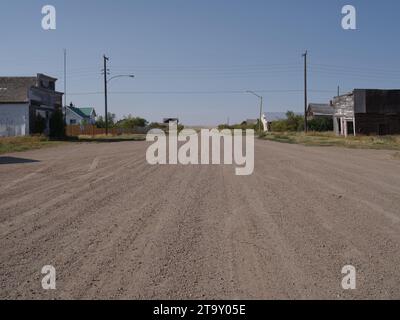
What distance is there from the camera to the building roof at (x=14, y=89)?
4909 cm

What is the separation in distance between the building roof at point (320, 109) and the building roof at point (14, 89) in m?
58.9

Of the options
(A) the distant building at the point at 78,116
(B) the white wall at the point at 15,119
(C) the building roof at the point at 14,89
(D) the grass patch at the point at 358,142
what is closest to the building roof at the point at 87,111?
(A) the distant building at the point at 78,116

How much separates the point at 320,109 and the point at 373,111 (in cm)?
3885

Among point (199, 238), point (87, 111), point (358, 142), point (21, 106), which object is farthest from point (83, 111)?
point (199, 238)

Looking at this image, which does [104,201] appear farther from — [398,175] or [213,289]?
[398,175]

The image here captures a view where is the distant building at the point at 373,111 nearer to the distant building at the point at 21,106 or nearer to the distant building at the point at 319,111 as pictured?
the distant building at the point at 319,111

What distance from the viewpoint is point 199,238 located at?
7328 millimetres

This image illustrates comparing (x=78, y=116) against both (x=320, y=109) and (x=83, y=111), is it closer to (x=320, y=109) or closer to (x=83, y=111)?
(x=83, y=111)

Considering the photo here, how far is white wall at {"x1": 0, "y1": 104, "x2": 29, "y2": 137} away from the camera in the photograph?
48.9 meters

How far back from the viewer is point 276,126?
101562 mm

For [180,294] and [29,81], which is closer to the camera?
[180,294]

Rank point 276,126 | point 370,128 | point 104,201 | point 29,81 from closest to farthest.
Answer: point 104,201 → point 29,81 → point 370,128 → point 276,126

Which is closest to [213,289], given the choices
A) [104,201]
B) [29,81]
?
[104,201]

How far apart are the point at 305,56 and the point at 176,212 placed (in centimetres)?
5751
